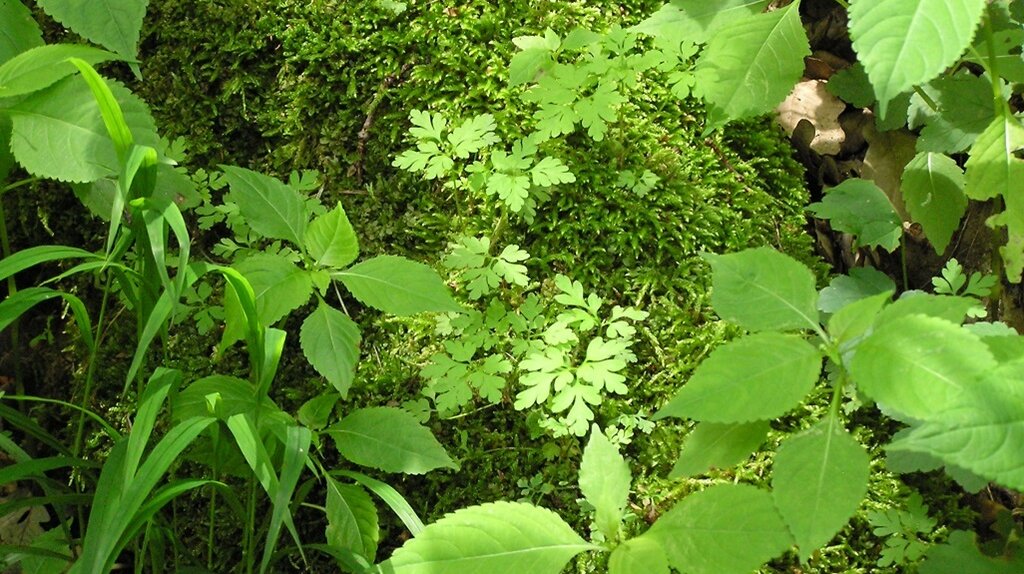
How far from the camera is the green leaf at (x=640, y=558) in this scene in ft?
5.13

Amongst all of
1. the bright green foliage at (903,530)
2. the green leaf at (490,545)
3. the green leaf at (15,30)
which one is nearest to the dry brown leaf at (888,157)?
the bright green foliage at (903,530)

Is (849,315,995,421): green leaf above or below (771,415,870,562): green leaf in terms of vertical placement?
above

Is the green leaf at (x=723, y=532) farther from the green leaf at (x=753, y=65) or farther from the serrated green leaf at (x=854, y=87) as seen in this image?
the serrated green leaf at (x=854, y=87)

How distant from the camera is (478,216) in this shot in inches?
Answer: 98.3

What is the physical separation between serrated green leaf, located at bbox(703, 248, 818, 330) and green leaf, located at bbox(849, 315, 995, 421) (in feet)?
0.58

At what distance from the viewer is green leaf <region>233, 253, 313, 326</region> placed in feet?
6.15

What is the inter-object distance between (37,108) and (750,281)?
1.50 m

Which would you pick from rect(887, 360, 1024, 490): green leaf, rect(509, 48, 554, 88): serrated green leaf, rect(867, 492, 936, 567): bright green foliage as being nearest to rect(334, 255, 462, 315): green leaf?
rect(509, 48, 554, 88): serrated green leaf

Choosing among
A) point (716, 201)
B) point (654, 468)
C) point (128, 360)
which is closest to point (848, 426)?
point (654, 468)

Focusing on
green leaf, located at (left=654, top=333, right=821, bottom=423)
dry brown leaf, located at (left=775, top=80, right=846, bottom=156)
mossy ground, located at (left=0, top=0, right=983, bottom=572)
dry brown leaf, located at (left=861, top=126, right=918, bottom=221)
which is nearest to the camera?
green leaf, located at (left=654, top=333, right=821, bottom=423)

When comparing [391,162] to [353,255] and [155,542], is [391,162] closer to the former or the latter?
[353,255]

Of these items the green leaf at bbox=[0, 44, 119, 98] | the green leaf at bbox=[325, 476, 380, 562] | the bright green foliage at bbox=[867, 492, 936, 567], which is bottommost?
the bright green foliage at bbox=[867, 492, 936, 567]

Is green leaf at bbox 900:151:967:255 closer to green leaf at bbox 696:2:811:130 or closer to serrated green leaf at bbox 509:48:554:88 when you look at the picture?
green leaf at bbox 696:2:811:130

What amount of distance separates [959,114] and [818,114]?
795 millimetres
